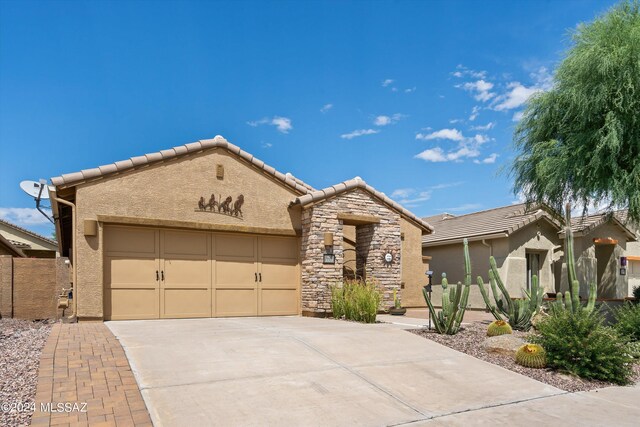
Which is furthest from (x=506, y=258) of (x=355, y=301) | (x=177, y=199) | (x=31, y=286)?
(x=31, y=286)

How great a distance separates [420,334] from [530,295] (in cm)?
341

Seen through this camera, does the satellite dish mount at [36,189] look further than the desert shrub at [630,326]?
Yes

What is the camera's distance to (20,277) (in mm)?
12102

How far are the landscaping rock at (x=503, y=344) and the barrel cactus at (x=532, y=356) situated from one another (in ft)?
1.23

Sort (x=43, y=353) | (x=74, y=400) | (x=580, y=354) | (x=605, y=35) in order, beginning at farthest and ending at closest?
(x=605, y=35)
(x=580, y=354)
(x=43, y=353)
(x=74, y=400)

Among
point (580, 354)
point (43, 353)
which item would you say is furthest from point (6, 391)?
point (580, 354)

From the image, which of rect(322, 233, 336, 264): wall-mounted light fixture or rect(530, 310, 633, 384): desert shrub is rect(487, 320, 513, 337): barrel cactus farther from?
rect(322, 233, 336, 264): wall-mounted light fixture

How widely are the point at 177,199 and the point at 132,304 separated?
289 centimetres

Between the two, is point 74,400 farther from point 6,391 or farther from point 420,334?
point 420,334

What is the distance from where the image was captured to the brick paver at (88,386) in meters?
5.63

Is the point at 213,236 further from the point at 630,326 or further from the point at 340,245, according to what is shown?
the point at 630,326

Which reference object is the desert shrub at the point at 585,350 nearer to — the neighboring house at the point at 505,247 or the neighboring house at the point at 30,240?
the neighboring house at the point at 505,247

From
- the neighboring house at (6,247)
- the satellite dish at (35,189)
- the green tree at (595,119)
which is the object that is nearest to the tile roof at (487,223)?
the green tree at (595,119)

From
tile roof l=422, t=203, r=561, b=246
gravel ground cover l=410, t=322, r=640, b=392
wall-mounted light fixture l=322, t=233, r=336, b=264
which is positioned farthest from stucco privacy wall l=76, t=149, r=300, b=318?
tile roof l=422, t=203, r=561, b=246
